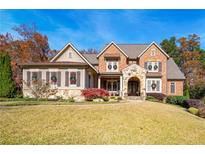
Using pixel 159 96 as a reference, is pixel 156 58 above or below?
above

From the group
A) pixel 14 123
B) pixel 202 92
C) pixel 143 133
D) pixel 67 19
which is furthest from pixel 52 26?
pixel 202 92

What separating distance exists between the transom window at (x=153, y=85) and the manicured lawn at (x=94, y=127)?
1644 cm

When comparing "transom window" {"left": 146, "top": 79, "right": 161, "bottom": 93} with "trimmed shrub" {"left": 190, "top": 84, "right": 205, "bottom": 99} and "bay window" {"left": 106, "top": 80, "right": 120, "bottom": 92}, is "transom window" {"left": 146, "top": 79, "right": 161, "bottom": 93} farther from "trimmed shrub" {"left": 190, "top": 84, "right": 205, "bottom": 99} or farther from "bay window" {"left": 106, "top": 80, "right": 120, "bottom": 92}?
"trimmed shrub" {"left": 190, "top": 84, "right": 205, "bottom": 99}

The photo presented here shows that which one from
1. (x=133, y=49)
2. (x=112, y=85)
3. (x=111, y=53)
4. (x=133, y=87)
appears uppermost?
(x=133, y=49)

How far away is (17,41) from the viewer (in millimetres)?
35406

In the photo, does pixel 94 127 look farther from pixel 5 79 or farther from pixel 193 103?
pixel 5 79

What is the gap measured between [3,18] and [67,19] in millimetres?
5067

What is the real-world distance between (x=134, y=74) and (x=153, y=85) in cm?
353

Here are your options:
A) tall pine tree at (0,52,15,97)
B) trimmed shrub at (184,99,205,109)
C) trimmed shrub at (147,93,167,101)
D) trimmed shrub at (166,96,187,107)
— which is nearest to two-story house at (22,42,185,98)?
trimmed shrub at (147,93,167,101)

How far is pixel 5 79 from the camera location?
24281 mm

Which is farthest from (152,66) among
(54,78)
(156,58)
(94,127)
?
(94,127)

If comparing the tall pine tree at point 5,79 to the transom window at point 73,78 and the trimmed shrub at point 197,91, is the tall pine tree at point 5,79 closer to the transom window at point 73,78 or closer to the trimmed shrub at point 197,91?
the transom window at point 73,78

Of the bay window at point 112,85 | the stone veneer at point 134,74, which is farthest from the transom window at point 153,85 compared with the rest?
the bay window at point 112,85

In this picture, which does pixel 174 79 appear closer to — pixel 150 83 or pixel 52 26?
pixel 150 83
